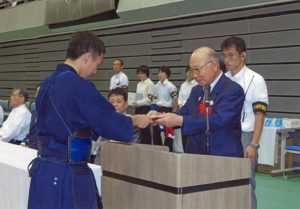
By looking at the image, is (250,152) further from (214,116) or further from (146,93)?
(146,93)

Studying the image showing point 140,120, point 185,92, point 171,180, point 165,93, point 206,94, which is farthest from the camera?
point 165,93

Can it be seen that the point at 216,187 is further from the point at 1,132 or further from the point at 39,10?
the point at 39,10

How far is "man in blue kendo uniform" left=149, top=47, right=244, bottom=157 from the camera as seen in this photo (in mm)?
2521

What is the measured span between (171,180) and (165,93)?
21.3ft

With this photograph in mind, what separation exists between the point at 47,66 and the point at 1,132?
9.57 metres

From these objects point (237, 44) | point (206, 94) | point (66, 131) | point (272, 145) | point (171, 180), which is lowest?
point (272, 145)

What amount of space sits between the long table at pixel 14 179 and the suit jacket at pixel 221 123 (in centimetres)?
70

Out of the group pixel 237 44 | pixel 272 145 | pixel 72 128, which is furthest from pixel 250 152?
pixel 272 145

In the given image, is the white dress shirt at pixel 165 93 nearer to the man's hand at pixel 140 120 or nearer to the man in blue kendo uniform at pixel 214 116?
the man in blue kendo uniform at pixel 214 116

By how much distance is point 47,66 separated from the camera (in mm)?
14852

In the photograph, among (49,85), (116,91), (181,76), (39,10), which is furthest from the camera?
(39,10)

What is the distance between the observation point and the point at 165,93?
8.41 m

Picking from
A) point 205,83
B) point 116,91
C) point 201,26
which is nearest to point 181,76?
point 201,26

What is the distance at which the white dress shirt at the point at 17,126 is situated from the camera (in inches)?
217
